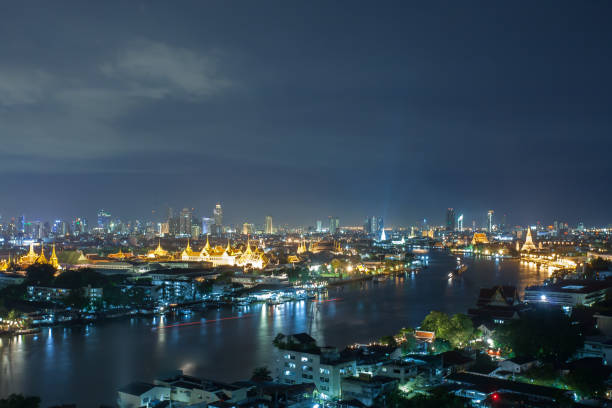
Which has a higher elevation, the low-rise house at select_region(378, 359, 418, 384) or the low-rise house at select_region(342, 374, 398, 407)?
the low-rise house at select_region(378, 359, 418, 384)

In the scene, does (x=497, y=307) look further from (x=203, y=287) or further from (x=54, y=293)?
(x=54, y=293)

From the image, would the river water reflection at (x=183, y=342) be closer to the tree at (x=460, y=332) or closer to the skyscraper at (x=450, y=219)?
the tree at (x=460, y=332)

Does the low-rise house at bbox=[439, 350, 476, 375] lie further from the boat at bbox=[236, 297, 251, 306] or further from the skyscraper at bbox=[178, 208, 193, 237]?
the skyscraper at bbox=[178, 208, 193, 237]

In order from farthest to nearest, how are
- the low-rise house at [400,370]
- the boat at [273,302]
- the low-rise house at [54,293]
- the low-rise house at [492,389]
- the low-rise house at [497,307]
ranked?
the boat at [273,302] < the low-rise house at [54,293] < the low-rise house at [497,307] < the low-rise house at [400,370] < the low-rise house at [492,389]

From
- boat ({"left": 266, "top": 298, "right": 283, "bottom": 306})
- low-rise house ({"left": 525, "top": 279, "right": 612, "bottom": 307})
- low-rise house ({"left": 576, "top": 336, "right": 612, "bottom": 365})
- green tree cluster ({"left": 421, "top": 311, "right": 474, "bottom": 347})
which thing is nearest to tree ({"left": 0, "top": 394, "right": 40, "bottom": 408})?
green tree cluster ({"left": 421, "top": 311, "right": 474, "bottom": 347})

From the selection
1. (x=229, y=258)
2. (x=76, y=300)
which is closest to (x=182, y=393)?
(x=76, y=300)

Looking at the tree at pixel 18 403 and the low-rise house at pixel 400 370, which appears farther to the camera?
the low-rise house at pixel 400 370

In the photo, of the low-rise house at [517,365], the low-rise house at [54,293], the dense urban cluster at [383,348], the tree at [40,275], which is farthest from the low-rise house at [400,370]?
the tree at [40,275]
